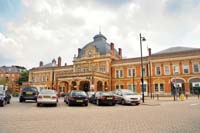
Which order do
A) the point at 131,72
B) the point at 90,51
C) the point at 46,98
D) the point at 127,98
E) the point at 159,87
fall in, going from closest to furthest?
the point at 46,98, the point at 127,98, the point at 159,87, the point at 131,72, the point at 90,51

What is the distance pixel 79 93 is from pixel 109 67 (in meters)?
33.3

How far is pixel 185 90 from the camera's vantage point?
139 feet

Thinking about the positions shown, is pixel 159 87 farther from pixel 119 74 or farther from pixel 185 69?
pixel 119 74

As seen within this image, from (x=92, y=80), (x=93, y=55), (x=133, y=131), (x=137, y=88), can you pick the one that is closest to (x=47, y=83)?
(x=93, y=55)

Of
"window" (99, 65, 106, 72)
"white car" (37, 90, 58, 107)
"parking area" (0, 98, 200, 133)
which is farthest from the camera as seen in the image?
Result: "window" (99, 65, 106, 72)

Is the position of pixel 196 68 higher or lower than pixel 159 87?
higher

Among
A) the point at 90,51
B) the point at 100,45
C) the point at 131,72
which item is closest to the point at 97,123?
the point at 131,72

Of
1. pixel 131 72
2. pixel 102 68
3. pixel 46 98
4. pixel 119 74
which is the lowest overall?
pixel 46 98

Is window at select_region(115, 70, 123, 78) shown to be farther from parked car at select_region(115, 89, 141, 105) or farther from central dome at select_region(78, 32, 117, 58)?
parked car at select_region(115, 89, 141, 105)

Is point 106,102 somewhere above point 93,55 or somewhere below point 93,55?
below

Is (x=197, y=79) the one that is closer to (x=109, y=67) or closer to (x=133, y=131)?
(x=109, y=67)

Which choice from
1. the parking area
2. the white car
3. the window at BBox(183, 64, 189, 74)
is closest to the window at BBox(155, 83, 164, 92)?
the window at BBox(183, 64, 189, 74)

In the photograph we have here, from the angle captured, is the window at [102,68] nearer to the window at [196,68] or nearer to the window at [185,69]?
the window at [185,69]

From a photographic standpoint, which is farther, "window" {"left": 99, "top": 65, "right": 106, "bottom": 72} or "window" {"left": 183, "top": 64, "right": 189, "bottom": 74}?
"window" {"left": 99, "top": 65, "right": 106, "bottom": 72}
